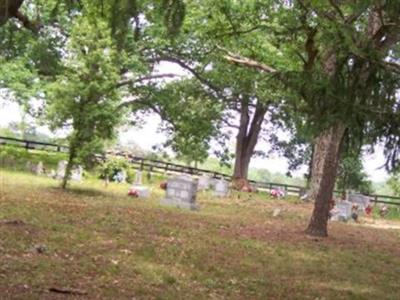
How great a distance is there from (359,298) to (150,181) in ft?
73.9

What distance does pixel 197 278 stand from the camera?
8.50 meters

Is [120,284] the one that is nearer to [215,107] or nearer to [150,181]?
[150,181]

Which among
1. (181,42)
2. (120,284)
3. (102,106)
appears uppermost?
(181,42)

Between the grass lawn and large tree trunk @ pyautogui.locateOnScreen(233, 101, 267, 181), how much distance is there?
1950cm

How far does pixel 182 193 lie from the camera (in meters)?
18.6

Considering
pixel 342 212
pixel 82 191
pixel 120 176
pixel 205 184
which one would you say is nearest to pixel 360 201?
pixel 205 184

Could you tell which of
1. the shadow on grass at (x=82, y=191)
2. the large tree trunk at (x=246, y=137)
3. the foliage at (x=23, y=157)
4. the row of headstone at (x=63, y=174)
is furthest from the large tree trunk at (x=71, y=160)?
the large tree trunk at (x=246, y=137)

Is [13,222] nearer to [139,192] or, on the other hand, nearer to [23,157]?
[139,192]

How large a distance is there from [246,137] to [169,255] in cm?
2771

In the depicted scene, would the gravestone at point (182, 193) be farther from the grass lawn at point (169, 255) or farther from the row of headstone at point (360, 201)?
the row of headstone at point (360, 201)

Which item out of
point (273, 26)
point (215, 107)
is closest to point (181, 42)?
point (215, 107)

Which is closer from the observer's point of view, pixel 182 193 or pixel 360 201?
pixel 182 193

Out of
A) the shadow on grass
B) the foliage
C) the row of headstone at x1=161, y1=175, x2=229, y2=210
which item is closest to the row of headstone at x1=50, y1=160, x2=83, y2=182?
the foliage

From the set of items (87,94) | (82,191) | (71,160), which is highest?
(87,94)
